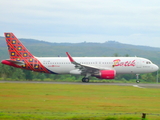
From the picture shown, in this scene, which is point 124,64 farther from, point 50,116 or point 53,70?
point 50,116

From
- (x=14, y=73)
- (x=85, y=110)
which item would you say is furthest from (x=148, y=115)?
(x=14, y=73)

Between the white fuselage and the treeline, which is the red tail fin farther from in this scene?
the treeline

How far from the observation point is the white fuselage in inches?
1949

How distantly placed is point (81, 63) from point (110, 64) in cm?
401

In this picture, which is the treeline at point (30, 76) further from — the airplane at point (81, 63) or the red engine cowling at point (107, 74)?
the red engine cowling at point (107, 74)

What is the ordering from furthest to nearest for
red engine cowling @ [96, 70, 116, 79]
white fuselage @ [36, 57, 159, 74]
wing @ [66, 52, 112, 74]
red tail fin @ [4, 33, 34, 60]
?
red tail fin @ [4, 33, 34, 60]
white fuselage @ [36, 57, 159, 74]
red engine cowling @ [96, 70, 116, 79]
wing @ [66, 52, 112, 74]

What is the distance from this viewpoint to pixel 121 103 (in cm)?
2603

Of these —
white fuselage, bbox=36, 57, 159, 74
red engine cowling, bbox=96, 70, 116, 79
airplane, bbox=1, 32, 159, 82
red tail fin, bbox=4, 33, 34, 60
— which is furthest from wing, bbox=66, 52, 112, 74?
red tail fin, bbox=4, 33, 34, 60

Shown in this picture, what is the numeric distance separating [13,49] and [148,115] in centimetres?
3409

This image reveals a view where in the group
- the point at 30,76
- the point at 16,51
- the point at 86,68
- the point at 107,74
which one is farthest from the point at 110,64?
the point at 30,76

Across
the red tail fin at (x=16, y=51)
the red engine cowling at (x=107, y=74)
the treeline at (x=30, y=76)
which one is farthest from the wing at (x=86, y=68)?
the treeline at (x=30, y=76)

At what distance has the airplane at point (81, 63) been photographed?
4916 cm

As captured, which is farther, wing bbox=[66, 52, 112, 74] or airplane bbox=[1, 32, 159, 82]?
airplane bbox=[1, 32, 159, 82]

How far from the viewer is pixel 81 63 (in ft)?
166
